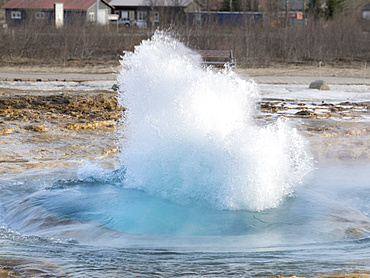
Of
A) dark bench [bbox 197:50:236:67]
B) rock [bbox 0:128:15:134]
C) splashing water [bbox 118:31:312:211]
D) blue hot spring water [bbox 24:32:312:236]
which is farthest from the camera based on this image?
dark bench [bbox 197:50:236:67]

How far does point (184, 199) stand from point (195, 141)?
2.34ft

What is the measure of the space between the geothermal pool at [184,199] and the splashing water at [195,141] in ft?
0.04

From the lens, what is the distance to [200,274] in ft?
15.1

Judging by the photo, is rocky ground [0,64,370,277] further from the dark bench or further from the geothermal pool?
the dark bench

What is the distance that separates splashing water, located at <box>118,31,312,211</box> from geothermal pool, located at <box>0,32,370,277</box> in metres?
0.01

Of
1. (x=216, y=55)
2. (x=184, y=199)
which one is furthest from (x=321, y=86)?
(x=184, y=199)

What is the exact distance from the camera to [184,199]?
700cm

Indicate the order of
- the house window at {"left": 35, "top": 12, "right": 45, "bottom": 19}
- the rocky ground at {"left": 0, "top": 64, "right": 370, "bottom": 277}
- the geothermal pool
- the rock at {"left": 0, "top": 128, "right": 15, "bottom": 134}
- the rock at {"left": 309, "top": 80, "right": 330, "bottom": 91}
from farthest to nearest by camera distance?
the house window at {"left": 35, "top": 12, "right": 45, "bottom": 19} → the rock at {"left": 309, "top": 80, "right": 330, "bottom": 91} → the rock at {"left": 0, "top": 128, "right": 15, "bottom": 134} → the rocky ground at {"left": 0, "top": 64, "right": 370, "bottom": 277} → the geothermal pool

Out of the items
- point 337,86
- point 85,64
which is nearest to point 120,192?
point 337,86

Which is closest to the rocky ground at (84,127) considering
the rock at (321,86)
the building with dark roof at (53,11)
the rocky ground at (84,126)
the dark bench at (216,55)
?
the rocky ground at (84,126)

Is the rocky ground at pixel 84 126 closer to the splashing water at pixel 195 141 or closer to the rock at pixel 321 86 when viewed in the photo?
the splashing water at pixel 195 141

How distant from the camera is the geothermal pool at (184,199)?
198 inches

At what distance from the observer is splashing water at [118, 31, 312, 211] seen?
6926 millimetres

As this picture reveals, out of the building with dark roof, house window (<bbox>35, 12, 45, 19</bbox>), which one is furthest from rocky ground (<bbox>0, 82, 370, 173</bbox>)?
the building with dark roof
